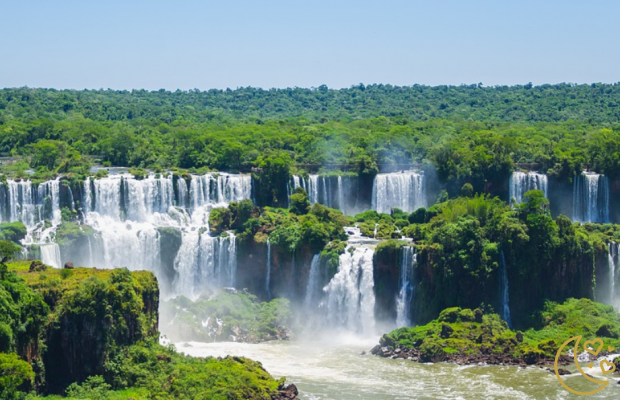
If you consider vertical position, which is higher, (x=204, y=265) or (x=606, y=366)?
(x=204, y=265)

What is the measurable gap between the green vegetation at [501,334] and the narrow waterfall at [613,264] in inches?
165

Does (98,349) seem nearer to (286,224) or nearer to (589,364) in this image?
(286,224)

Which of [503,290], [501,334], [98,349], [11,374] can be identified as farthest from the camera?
[503,290]

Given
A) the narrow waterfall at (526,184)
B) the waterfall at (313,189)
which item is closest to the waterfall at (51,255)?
the waterfall at (313,189)

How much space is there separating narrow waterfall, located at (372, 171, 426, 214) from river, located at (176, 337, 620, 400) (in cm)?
2077

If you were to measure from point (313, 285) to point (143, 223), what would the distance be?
14.0m

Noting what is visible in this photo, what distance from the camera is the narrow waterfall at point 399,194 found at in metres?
81.4

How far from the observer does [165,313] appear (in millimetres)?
64812

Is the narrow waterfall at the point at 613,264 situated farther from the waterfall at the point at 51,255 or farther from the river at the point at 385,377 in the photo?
the waterfall at the point at 51,255

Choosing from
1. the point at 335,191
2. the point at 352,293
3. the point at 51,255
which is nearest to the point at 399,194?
the point at 335,191

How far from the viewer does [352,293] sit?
220 feet

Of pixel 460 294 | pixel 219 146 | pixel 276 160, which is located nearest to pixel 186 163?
pixel 219 146

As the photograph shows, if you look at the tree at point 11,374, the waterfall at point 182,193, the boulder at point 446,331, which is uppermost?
the waterfall at point 182,193

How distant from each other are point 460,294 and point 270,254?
41.7 feet
